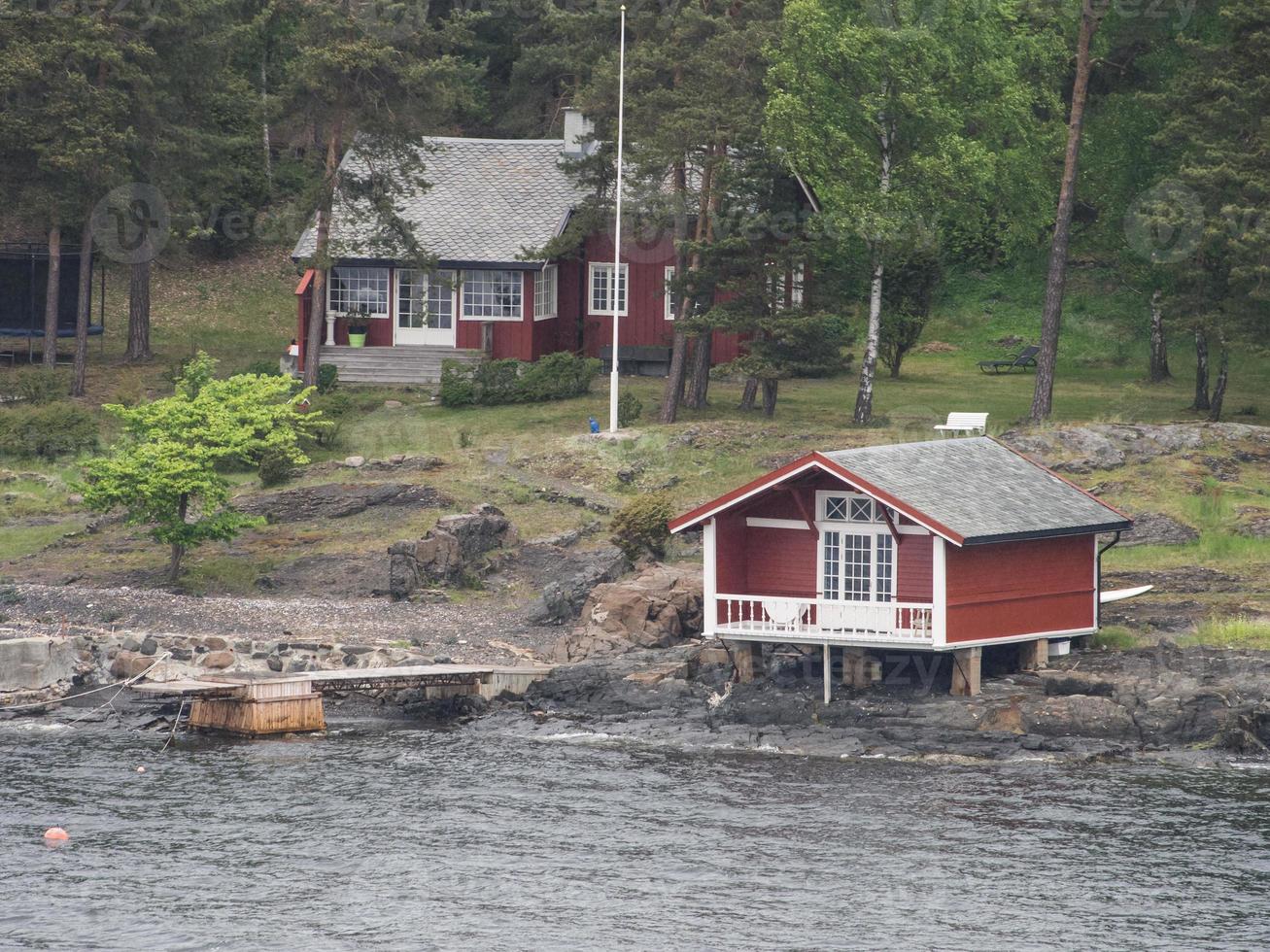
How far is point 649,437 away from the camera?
51656 mm

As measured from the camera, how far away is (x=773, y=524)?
1443 inches

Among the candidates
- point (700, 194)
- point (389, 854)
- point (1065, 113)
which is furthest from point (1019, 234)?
point (389, 854)

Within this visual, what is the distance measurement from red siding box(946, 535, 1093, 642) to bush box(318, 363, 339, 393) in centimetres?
2810

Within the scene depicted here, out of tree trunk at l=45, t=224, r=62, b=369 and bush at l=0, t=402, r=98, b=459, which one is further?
tree trunk at l=45, t=224, r=62, b=369

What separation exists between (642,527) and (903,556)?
9.45 meters

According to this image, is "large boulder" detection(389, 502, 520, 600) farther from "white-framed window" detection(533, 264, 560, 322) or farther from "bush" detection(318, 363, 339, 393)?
"white-framed window" detection(533, 264, 560, 322)

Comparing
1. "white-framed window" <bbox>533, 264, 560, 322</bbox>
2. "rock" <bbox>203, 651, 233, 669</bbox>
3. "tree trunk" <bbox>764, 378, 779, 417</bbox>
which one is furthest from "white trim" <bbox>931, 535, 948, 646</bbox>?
"white-framed window" <bbox>533, 264, 560, 322</bbox>

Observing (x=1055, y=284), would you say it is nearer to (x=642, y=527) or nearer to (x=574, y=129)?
(x=642, y=527)

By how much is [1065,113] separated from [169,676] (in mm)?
40683

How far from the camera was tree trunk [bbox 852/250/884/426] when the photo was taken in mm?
53031

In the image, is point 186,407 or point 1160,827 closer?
point 1160,827

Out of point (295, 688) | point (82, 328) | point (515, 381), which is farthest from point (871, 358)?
point (82, 328)

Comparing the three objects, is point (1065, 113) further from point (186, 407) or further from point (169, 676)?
point (169, 676)

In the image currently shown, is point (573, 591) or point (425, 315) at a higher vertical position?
point (425, 315)
